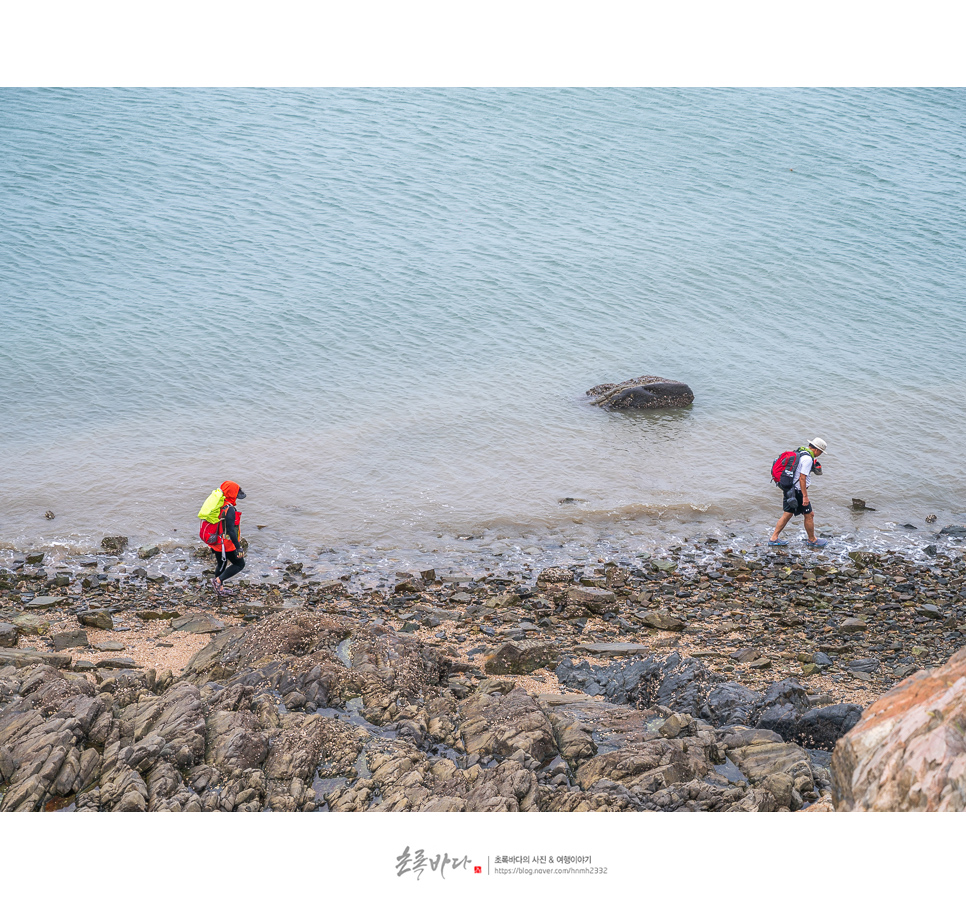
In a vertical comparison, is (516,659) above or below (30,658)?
above

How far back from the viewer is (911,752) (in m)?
4.45

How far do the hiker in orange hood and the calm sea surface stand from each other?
1817 mm

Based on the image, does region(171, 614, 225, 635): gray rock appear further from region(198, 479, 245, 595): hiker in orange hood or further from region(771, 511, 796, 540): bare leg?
region(771, 511, 796, 540): bare leg

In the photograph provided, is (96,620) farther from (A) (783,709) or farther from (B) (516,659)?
(A) (783,709)

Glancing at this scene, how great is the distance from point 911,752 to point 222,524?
992 cm

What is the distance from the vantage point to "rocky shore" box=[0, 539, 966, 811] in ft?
22.6

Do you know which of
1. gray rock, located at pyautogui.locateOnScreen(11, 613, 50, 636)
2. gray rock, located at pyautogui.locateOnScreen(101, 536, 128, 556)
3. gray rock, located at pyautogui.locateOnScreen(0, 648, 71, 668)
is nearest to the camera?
gray rock, located at pyautogui.locateOnScreen(0, 648, 71, 668)

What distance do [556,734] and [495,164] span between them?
1349 inches

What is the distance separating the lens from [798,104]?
138 ft

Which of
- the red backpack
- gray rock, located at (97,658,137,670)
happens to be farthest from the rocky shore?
the red backpack

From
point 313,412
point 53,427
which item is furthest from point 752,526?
point 53,427

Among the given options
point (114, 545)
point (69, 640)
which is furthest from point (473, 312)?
point (69, 640)

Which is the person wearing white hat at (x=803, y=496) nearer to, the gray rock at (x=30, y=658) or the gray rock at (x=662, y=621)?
the gray rock at (x=662, y=621)

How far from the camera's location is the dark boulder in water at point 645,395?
2225cm
